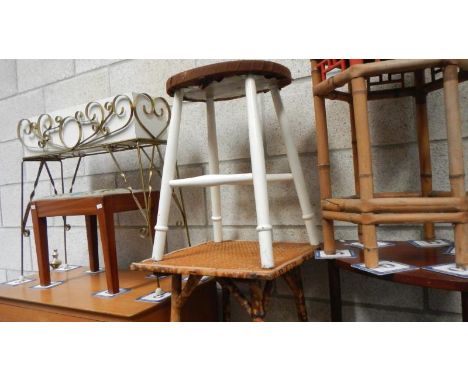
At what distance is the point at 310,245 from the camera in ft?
2.96

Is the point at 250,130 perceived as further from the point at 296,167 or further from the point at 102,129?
the point at 102,129

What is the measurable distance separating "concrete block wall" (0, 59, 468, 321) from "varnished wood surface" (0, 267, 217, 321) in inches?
7.2

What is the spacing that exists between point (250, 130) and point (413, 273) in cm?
40

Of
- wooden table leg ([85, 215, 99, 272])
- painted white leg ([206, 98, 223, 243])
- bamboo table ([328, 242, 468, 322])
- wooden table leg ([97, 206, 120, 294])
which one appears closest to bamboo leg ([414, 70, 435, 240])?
bamboo table ([328, 242, 468, 322])

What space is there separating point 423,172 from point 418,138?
82 mm

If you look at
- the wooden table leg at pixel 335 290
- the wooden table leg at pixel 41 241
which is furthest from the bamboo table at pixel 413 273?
the wooden table leg at pixel 41 241

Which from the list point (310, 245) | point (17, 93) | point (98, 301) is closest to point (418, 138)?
point (310, 245)

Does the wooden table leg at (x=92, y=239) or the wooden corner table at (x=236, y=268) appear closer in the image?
the wooden corner table at (x=236, y=268)

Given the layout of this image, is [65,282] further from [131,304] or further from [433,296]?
[433,296]

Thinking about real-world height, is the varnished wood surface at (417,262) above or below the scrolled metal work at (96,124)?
below

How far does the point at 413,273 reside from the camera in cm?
64

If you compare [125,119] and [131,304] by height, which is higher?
[125,119]

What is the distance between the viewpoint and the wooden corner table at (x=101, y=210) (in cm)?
95

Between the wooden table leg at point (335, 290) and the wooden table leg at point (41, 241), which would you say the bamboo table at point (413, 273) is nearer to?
the wooden table leg at point (335, 290)
